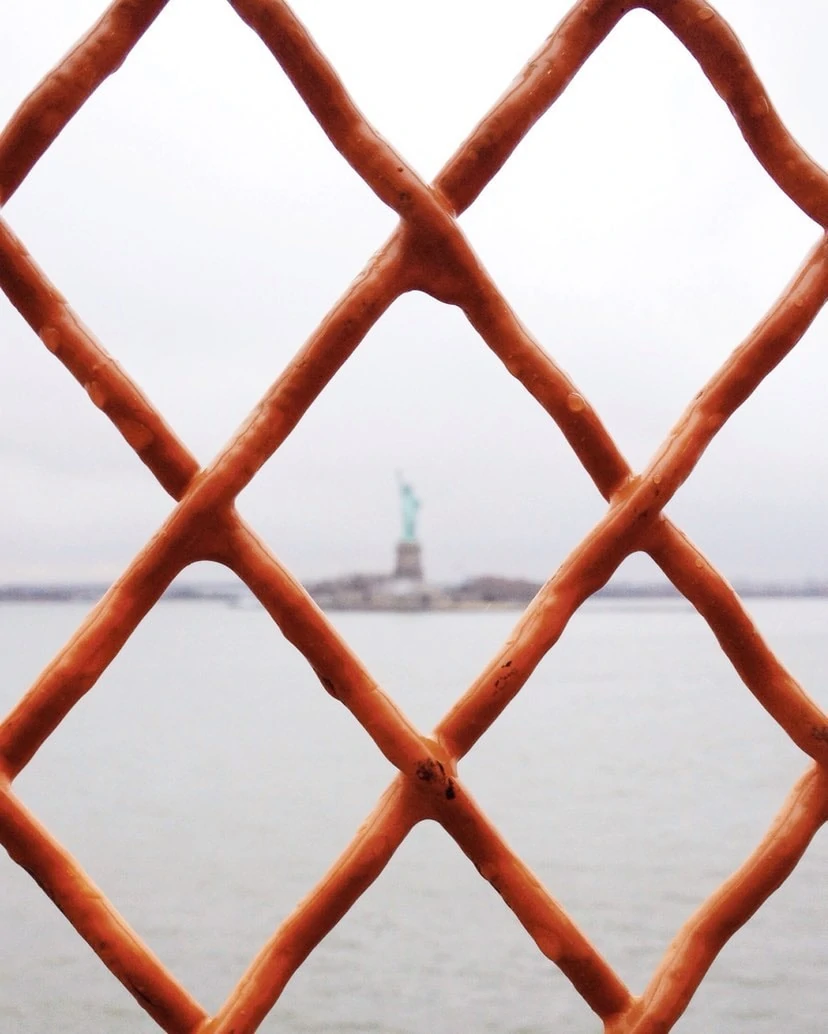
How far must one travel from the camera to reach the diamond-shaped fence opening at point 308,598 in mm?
502

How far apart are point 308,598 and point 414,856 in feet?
8.05

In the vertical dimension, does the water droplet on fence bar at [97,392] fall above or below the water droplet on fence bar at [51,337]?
below

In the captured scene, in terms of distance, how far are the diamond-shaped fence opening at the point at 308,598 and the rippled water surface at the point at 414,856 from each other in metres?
0.05

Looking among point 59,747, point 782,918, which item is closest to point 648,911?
point 782,918

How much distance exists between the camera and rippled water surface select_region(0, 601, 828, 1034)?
1.62 m

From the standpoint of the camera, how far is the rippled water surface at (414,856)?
1.62 metres

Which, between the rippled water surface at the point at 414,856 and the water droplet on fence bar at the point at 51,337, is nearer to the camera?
the water droplet on fence bar at the point at 51,337

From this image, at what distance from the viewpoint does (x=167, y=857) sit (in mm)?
3148

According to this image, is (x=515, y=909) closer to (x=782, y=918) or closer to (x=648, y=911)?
(x=782, y=918)

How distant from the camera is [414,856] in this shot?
2.80 meters

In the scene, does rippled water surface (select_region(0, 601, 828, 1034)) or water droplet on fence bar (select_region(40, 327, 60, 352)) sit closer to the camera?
water droplet on fence bar (select_region(40, 327, 60, 352))

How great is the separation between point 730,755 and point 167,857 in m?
4.03

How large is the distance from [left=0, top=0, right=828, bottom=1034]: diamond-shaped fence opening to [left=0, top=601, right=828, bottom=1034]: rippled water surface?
0.15 feet

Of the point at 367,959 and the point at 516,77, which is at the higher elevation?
the point at 516,77
